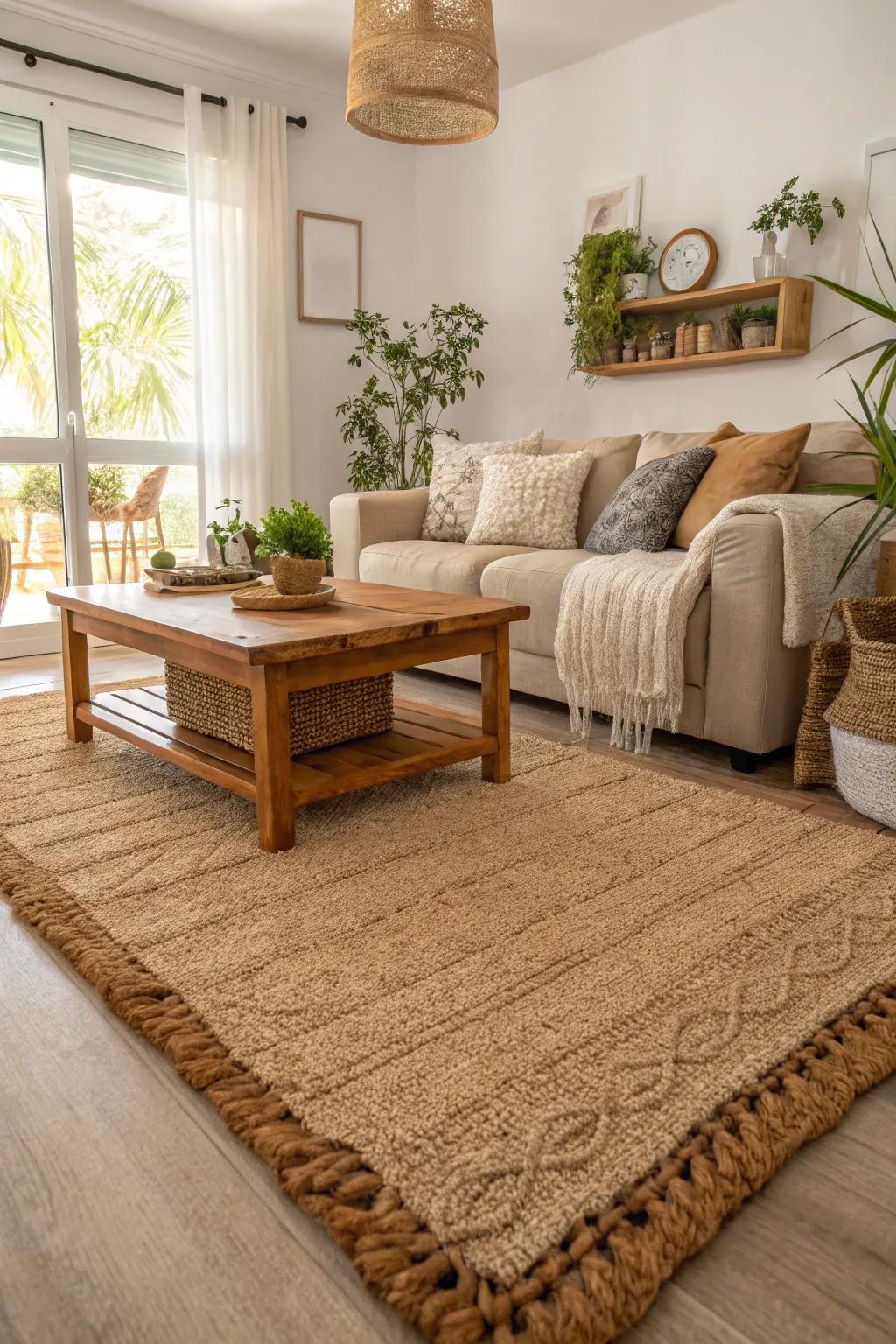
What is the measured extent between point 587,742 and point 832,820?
0.76 metres

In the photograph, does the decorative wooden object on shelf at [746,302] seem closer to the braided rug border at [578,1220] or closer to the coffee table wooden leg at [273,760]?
the coffee table wooden leg at [273,760]

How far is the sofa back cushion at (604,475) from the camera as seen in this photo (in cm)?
343

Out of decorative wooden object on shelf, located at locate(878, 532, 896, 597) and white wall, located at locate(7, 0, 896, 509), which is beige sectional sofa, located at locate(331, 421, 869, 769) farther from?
white wall, located at locate(7, 0, 896, 509)

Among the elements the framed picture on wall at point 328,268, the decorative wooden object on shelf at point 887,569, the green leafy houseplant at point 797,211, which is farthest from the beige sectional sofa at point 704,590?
the framed picture on wall at point 328,268

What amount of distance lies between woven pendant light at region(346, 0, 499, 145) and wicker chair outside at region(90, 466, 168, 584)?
2.16m

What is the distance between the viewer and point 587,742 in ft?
8.75

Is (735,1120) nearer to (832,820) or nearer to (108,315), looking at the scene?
(832,820)

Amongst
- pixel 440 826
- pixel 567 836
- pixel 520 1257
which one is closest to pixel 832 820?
pixel 567 836

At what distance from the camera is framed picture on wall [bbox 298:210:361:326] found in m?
4.66

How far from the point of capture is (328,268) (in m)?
4.74

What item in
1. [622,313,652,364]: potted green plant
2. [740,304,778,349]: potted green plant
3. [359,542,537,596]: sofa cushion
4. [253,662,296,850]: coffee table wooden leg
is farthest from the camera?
[622,313,652,364]: potted green plant

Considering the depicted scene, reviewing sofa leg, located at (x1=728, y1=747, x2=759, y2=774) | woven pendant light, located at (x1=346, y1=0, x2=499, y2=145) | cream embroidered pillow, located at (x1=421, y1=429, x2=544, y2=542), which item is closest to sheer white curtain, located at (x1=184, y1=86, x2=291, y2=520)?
cream embroidered pillow, located at (x1=421, y1=429, x2=544, y2=542)

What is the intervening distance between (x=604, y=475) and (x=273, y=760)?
81.3 inches

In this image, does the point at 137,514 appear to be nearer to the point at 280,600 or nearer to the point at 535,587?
the point at 535,587
